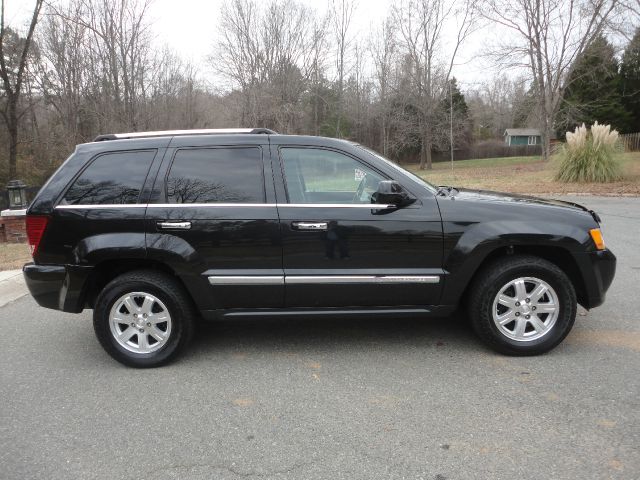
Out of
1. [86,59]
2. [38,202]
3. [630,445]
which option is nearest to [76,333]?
[38,202]

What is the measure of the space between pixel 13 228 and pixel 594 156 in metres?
17.5

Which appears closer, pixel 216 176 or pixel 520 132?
pixel 216 176

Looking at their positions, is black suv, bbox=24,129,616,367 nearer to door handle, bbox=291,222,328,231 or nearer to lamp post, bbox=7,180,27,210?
door handle, bbox=291,222,328,231

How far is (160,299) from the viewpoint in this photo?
148 inches

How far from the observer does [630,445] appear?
2605 mm

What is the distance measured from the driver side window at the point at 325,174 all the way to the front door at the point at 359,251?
0.06 ft

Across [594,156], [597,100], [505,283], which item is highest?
[597,100]

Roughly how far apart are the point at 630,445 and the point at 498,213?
1750mm

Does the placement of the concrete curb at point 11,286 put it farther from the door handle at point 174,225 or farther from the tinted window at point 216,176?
the tinted window at point 216,176

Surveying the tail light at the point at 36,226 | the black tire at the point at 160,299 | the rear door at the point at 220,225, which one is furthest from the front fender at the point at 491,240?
the tail light at the point at 36,226

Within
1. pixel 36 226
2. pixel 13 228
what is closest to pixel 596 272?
pixel 36 226

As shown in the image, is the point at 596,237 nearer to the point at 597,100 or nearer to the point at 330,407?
the point at 330,407

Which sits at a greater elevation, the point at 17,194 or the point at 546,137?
the point at 546,137

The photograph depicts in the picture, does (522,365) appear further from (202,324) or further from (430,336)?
(202,324)
